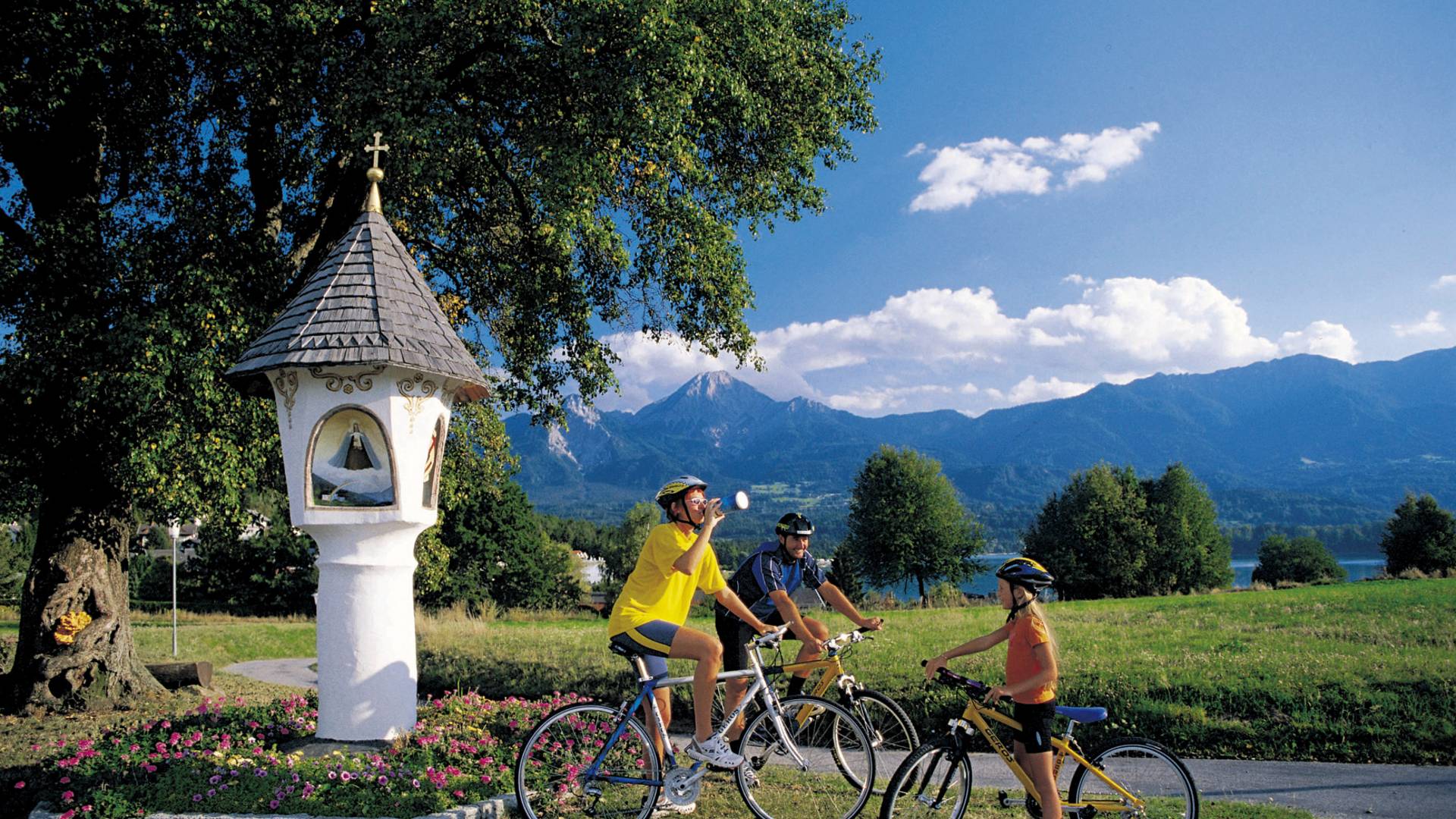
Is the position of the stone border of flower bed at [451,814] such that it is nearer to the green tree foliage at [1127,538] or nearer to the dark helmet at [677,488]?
the dark helmet at [677,488]

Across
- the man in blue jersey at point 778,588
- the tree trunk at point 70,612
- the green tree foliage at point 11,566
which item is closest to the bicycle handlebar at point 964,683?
the man in blue jersey at point 778,588

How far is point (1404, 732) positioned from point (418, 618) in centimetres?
2047

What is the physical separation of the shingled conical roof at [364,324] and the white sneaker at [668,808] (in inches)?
176

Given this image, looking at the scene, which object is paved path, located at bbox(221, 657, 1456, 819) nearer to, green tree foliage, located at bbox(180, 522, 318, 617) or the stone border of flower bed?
the stone border of flower bed

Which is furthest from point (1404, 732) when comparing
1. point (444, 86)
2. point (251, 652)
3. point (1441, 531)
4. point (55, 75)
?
point (1441, 531)

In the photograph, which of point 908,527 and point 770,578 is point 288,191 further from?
point 908,527

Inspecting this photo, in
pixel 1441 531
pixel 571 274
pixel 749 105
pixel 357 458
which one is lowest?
pixel 1441 531

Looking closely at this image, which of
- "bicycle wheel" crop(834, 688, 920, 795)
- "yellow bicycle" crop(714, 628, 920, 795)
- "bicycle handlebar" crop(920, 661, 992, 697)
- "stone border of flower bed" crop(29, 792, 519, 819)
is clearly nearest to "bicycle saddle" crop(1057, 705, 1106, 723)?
"bicycle handlebar" crop(920, 661, 992, 697)

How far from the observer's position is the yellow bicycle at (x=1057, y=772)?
233 inches

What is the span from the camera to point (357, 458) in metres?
8.65

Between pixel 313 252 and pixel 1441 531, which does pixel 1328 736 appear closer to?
pixel 313 252

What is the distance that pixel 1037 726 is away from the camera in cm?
585

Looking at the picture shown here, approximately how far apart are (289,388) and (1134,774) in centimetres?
797

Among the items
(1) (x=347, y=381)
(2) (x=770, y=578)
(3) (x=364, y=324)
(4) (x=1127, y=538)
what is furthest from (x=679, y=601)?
(4) (x=1127, y=538)
